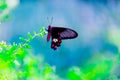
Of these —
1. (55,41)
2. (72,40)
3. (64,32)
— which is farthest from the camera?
(72,40)

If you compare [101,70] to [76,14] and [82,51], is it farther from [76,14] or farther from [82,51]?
[76,14]

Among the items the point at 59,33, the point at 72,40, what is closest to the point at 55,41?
the point at 59,33

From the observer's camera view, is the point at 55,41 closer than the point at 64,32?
No

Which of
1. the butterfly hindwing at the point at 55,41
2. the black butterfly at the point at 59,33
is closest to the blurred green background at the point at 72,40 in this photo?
the butterfly hindwing at the point at 55,41

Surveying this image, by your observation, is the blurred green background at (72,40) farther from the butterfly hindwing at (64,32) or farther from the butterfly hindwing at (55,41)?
the butterfly hindwing at (64,32)

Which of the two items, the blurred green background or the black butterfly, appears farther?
the blurred green background

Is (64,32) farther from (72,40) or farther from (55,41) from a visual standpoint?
(72,40)

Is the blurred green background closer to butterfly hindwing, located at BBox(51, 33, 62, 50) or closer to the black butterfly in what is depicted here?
butterfly hindwing, located at BBox(51, 33, 62, 50)

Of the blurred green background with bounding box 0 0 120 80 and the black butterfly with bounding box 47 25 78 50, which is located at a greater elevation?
the blurred green background with bounding box 0 0 120 80

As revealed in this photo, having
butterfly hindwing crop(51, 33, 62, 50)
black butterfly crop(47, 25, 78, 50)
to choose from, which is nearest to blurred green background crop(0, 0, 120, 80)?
butterfly hindwing crop(51, 33, 62, 50)

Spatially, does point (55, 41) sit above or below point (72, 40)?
below
